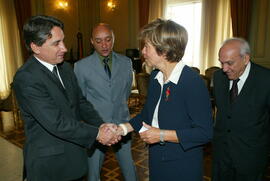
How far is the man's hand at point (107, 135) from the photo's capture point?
77.9 inches

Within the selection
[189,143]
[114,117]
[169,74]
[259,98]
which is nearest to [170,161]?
[189,143]

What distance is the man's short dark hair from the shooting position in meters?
1.58

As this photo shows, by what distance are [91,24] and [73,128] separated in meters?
8.44

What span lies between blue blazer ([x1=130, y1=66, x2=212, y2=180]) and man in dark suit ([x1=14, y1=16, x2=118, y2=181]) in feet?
1.86

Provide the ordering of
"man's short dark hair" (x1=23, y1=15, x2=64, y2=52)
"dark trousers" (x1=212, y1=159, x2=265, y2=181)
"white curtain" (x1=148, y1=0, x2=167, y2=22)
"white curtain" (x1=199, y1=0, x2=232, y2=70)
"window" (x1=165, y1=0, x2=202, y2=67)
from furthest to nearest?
"white curtain" (x1=148, y1=0, x2=167, y2=22) < "window" (x1=165, y1=0, x2=202, y2=67) < "white curtain" (x1=199, y1=0, x2=232, y2=70) < "dark trousers" (x1=212, y1=159, x2=265, y2=181) < "man's short dark hair" (x1=23, y1=15, x2=64, y2=52)

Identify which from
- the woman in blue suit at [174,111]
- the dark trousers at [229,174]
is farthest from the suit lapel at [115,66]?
the dark trousers at [229,174]

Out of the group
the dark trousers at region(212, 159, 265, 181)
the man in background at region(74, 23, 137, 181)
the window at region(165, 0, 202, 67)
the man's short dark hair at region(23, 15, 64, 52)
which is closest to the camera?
the man's short dark hair at region(23, 15, 64, 52)

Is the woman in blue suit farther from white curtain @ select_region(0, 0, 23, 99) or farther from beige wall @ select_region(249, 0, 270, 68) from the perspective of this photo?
white curtain @ select_region(0, 0, 23, 99)

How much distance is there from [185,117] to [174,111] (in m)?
0.07

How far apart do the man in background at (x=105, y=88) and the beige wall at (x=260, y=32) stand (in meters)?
4.94

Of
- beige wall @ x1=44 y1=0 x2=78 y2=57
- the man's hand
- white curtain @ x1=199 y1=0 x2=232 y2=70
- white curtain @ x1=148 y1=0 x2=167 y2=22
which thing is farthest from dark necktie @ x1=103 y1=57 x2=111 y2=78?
beige wall @ x1=44 y1=0 x2=78 y2=57

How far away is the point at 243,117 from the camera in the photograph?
186 cm

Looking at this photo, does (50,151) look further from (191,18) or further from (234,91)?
(191,18)

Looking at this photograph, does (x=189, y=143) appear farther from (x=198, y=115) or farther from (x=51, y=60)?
(x=51, y=60)
